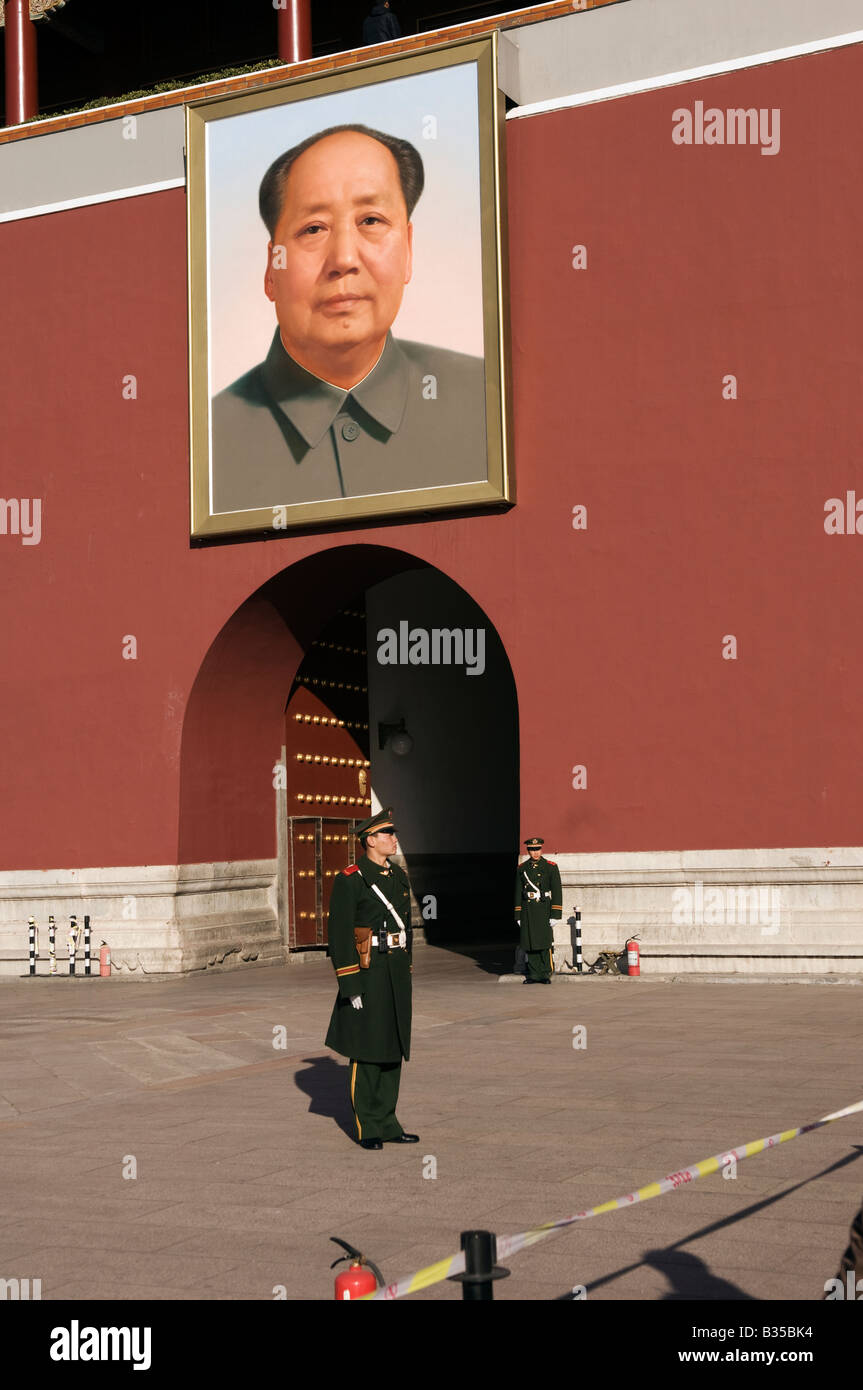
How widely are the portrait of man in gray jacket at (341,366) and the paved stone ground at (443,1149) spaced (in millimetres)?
5817

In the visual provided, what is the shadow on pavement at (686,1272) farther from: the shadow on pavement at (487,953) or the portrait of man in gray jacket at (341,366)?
the portrait of man in gray jacket at (341,366)

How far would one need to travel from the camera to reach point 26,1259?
214 inches

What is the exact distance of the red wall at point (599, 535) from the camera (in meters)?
14.5

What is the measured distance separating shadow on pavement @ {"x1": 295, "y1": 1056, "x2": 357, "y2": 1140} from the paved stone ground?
0.02 m

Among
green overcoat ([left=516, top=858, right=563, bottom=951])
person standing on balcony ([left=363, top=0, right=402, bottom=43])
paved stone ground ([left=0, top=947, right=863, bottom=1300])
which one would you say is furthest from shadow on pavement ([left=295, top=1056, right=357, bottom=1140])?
person standing on balcony ([left=363, top=0, right=402, bottom=43])

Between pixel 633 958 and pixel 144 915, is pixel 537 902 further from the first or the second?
pixel 144 915

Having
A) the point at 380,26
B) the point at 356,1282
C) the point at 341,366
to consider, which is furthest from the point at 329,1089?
the point at 380,26

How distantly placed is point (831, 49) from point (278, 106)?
5671 millimetres

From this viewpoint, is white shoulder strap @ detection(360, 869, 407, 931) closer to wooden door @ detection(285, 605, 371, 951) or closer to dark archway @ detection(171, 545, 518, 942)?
dark archway @ detection(171, 545, 518, 942)

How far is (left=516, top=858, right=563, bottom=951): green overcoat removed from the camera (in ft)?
48.3

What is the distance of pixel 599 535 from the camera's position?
50.2 feet

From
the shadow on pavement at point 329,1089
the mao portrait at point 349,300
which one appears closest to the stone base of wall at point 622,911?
the mao portrait at point 349,300

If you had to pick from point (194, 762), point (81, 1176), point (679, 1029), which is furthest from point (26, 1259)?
point (194, 762)

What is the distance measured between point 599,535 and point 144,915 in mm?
6194
